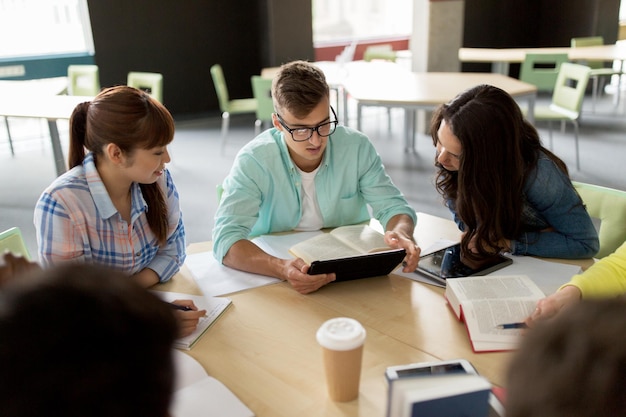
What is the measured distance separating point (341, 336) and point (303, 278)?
21.0 inches

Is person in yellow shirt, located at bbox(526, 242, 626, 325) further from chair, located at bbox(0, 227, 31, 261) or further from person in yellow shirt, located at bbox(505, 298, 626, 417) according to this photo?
chair, located at bbox(0, 227, 31, 261)

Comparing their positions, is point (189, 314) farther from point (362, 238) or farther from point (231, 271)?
point (362, 238)

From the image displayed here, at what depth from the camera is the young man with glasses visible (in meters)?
1.79

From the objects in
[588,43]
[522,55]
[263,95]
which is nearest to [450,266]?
[263,95]

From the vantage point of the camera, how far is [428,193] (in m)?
4.36

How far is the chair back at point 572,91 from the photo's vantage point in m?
4.38

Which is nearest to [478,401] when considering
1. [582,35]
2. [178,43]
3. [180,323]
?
[180,323]

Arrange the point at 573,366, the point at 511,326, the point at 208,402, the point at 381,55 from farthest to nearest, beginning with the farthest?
the point at 381,55 → the point at 511,326 → the point at 208,402 → the point at 573,366

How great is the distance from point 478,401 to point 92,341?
0.58m

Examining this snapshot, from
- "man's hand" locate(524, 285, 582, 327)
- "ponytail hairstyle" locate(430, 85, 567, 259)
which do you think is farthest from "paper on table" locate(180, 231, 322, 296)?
"man's hand" locate(524, 285, 582, 327)

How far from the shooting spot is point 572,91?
4535 millimetres

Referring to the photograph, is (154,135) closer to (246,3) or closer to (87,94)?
(87,94)

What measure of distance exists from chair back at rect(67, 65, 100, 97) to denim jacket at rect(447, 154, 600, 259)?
14.3ft

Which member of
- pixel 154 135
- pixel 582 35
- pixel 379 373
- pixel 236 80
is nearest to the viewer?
pixel 379 373
